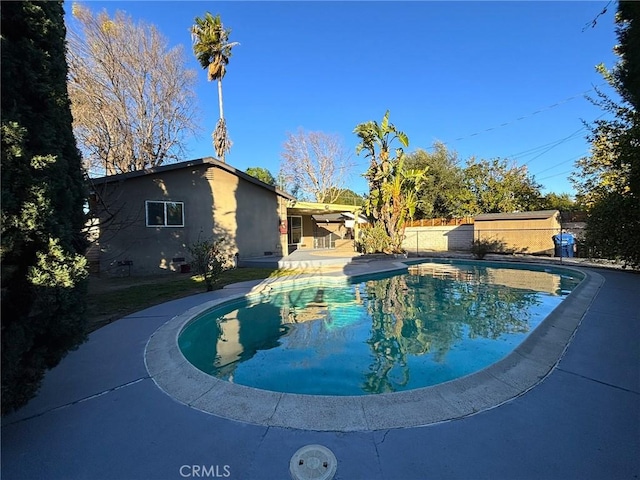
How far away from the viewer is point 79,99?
57.5ft

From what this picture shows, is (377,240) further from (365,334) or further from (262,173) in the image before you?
(262,173)

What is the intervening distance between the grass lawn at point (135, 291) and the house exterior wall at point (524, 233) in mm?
13888

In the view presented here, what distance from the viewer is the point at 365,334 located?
6305mm

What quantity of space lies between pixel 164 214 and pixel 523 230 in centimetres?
1930

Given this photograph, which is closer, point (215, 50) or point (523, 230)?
point (523, 230)

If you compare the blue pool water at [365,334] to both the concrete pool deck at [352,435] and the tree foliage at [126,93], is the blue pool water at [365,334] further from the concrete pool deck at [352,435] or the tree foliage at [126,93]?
the tree foliage at [126,93]

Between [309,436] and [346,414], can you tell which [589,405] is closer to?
[346,414]

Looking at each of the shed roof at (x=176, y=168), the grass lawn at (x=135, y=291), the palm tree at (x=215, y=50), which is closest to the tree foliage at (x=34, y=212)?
the grass lawn at (x=135, y=291)

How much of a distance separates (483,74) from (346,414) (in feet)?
65.6

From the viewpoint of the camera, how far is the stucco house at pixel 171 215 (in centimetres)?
1192

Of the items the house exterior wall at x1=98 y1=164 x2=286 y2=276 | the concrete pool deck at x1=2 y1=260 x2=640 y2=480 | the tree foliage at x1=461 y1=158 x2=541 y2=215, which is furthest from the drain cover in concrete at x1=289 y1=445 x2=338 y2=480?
the tree foliage at x1=461 y1=158 x2=541 y2=215

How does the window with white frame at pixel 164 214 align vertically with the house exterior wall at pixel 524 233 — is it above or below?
above

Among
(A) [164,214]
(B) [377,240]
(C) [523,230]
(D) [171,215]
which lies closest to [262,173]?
(B) [377,240]

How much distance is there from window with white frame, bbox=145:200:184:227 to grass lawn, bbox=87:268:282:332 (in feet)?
7.24
